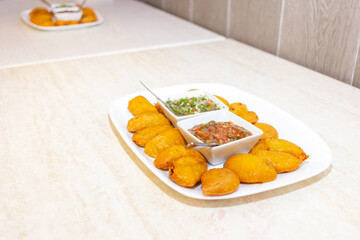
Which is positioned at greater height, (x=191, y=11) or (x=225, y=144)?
(x=225, y=144)

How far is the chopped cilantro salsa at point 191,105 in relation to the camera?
80 cm

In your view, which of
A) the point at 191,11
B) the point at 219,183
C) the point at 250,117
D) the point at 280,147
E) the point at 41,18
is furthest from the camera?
the point at 191,11

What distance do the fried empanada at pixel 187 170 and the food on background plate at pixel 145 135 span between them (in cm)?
11

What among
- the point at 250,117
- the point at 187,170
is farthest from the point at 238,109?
the point at 187,170

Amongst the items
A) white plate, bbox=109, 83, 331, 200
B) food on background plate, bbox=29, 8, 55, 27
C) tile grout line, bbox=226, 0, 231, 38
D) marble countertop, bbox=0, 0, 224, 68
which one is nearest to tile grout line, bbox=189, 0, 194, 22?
marble countertop, bbox=0, 0, 224, 68

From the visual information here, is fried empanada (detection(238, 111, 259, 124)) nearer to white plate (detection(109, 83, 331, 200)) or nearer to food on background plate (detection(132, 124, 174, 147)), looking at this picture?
white plate (detection(109, 83, 331, 200))

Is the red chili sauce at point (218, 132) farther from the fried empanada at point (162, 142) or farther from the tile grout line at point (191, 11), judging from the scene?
the tile grout line at point (191, 11)

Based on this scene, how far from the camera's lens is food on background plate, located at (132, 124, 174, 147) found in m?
0.75

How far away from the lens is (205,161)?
2.22 ft

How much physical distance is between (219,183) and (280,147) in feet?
0.56

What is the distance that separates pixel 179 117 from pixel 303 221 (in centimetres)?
31

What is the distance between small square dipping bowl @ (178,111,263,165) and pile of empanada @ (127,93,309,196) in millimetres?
15

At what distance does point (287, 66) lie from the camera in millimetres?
1280

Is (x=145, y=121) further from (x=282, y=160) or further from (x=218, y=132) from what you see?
(x=282, y=160)
